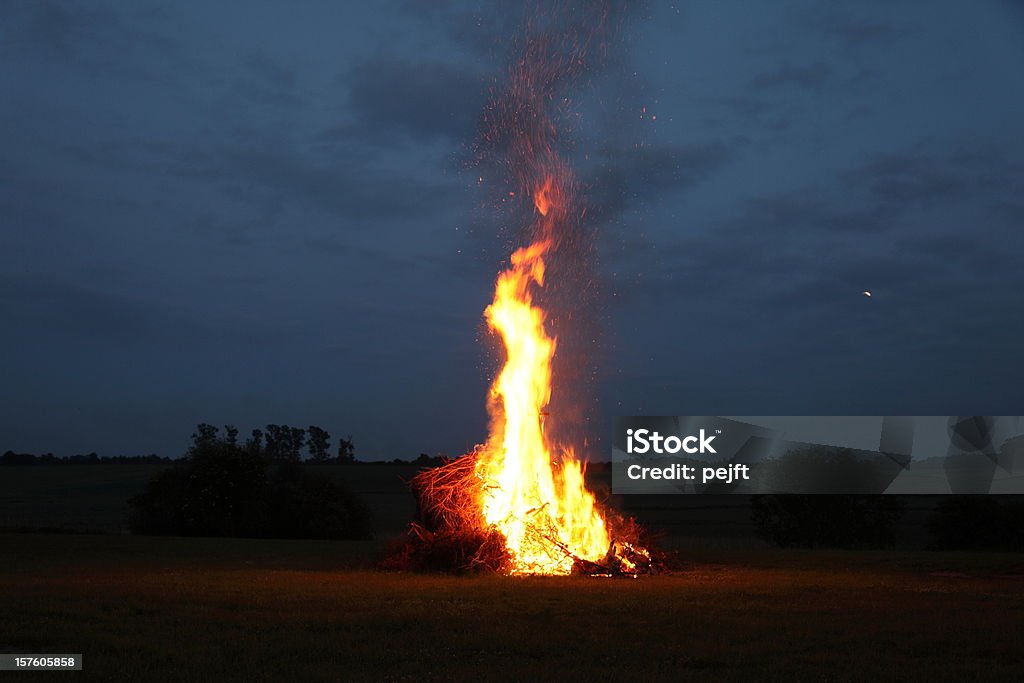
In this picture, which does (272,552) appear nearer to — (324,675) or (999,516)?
(324,675)

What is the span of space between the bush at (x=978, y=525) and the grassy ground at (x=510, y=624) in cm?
2535

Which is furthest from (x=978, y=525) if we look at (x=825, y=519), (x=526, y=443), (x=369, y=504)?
(x=369, y=504)

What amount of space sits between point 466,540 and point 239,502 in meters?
30.3

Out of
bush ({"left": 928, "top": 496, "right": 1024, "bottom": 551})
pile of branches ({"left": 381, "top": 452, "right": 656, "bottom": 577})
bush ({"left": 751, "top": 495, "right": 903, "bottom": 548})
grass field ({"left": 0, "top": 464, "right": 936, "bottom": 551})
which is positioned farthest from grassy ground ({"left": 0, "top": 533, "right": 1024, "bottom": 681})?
bush ({"left": 751, "top": 495, "right": 903, "bottom": 548})

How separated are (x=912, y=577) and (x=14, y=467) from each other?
135 metres

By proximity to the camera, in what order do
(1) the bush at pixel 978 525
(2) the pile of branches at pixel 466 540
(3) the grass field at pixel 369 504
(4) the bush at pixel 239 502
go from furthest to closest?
(3) the grass field at pixel 369 504
(4) the bush at pixel 239 502
(1) the bush at pixel 978 525
(2) the pile of branches at pixel 466 540

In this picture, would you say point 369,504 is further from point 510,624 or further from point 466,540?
point 510,624

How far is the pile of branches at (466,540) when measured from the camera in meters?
23.1

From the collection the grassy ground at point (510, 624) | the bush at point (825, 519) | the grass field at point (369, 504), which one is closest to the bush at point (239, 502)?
the grass field at point (369, 504)

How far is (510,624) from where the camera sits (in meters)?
14.6

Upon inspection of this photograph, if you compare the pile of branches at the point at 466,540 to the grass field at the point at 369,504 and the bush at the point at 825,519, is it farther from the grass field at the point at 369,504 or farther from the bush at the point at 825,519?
the bush at the point at 825,519

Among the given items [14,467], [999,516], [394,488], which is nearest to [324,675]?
[999,516]

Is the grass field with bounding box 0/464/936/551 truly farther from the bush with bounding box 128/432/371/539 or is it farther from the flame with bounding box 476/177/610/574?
the flame with bounding box 476/177/610/574

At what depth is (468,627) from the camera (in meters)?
14.2
